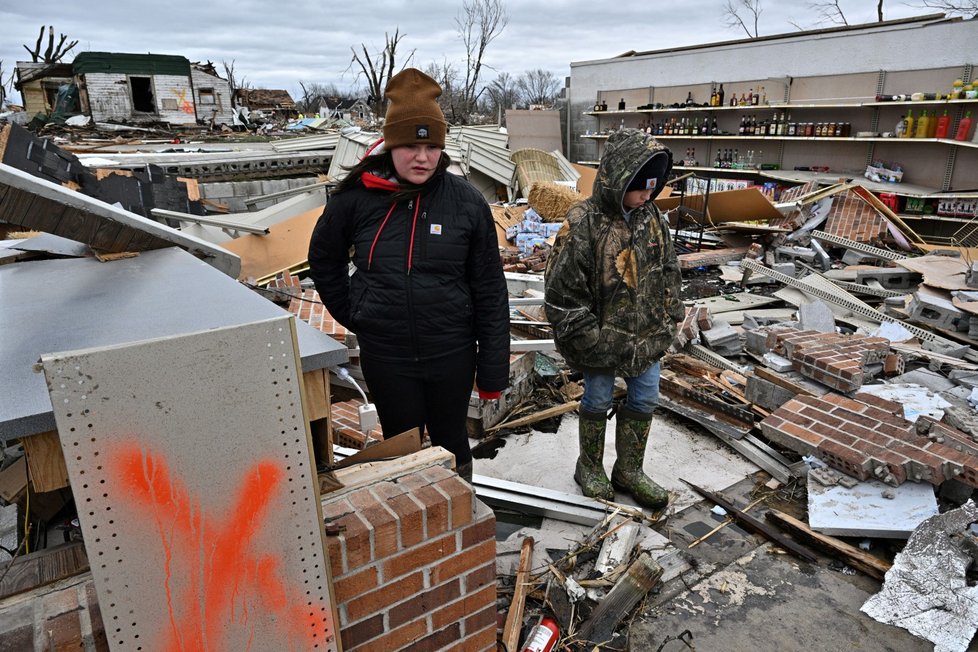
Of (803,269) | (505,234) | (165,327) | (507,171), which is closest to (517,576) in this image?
(165,327)

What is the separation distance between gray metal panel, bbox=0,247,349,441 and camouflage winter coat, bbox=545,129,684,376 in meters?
1.42

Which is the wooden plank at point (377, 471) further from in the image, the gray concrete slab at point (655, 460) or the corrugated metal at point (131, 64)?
the corrugated metal at point (131, 64)

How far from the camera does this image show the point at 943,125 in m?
9.98

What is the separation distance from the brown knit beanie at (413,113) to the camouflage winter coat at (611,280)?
0.94m

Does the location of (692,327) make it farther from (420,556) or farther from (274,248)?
(274,248)

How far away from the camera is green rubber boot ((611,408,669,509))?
126 inches

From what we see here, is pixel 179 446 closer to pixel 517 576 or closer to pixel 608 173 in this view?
pixel 517 576

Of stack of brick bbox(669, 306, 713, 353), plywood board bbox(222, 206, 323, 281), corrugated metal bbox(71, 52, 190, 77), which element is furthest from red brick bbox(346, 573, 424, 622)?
corrugated metal bbox(71, 52, 190, 77)

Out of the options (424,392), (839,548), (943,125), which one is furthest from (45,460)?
(943,125)

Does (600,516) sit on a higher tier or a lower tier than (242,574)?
lower

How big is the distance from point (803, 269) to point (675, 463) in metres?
5.28

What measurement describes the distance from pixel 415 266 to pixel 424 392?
0.56m

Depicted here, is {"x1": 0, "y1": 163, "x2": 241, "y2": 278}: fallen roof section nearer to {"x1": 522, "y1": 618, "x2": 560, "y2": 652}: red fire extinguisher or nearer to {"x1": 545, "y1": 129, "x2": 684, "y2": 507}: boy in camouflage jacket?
{"x1": 545, "y1": 129, "x2": 684, "y2": 507}: boy in camouflage jacket

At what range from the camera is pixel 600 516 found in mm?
3107
